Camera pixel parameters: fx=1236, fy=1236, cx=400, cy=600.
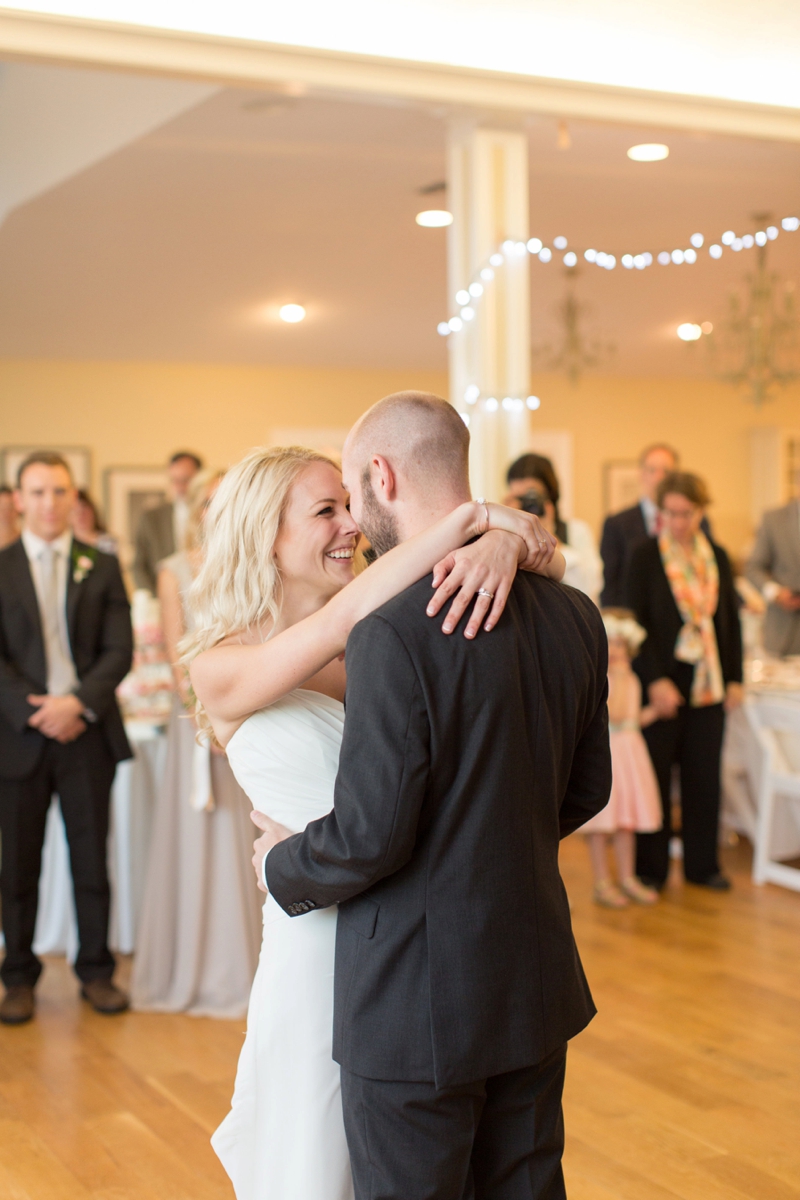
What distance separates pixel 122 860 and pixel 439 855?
134 inches

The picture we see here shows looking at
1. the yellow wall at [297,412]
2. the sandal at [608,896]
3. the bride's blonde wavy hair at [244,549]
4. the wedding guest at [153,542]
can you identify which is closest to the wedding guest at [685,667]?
the sandal at [608,896]

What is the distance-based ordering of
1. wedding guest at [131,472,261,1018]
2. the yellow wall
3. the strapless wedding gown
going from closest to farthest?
the strapless wedding gown
wedding guest at [131,472,261,1018]
the yellow wall

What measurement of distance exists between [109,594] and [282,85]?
5.71ft

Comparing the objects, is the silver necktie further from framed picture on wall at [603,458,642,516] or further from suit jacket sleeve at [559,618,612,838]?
framed picture on wall at [603,458,642,516]

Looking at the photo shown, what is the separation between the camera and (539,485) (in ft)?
14.4

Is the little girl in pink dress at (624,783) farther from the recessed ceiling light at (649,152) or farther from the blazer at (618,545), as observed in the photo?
the recessed ceiling light at (649,152)

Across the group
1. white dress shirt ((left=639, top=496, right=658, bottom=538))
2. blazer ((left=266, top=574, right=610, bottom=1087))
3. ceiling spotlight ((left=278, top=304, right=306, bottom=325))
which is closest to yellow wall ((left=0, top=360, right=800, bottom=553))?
ceiling spotlight ((left=278, top=304, right=306, bottom=325))

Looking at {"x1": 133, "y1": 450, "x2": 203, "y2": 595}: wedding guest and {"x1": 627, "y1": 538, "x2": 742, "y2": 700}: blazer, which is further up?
{"x1": 133, "y1": 450, "x2": 203, "y2": 595}: wedding guest

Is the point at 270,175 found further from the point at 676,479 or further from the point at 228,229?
the point at 676,479

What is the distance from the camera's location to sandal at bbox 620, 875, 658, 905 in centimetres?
498

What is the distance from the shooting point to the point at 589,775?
1.72m

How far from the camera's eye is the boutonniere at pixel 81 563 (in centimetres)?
406

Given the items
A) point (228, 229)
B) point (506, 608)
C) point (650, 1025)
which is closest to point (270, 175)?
point (228, 229)

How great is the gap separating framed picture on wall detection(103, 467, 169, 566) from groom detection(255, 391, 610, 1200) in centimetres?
866
